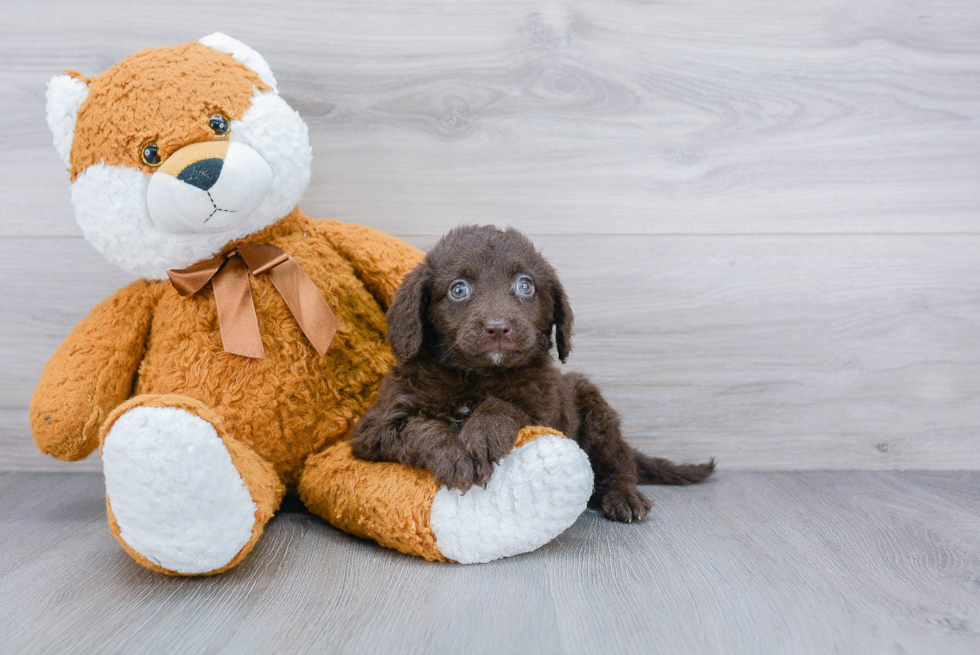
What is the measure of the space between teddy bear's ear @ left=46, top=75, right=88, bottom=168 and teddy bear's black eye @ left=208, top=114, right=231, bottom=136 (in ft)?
0.85

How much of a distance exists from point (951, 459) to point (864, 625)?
1.06 metres

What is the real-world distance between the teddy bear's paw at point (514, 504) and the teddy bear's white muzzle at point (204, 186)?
2.00 feet

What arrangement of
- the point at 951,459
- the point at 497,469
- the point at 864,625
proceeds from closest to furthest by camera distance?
1. the point at 864,625
2. the point at 497,469
3. the point at 951,459

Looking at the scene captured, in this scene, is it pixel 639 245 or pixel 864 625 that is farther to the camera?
pixel 639 245

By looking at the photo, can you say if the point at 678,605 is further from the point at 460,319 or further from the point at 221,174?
the point at 221,174

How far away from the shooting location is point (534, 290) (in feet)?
4.22

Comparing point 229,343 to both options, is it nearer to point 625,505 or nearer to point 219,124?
point 219,124

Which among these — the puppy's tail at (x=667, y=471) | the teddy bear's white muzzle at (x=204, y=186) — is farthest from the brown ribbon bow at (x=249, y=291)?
the puppy's tail at (x=667, y=471)

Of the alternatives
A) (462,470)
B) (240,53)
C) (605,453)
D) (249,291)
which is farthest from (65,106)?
(605,453)

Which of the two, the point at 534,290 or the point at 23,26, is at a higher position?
the point at 23,26

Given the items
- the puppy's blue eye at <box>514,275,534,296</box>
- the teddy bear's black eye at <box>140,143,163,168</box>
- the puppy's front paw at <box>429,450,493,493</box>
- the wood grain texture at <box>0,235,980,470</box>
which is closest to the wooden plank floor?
the puppy's front paw at <box>429,450,493,493</box>

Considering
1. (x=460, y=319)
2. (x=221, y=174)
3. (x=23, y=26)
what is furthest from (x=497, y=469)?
(x=23, y=26)

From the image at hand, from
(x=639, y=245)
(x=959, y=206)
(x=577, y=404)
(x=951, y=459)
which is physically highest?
(x=959, y=206)

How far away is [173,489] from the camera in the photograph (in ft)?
3.39
